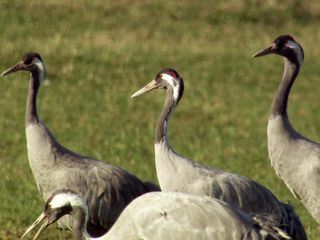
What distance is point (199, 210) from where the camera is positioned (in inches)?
272

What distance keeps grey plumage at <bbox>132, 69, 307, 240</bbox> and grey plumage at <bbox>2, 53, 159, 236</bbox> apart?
1.93ft

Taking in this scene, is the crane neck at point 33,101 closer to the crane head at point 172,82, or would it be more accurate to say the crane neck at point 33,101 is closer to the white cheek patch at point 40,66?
the white cheek patch at point 40,66

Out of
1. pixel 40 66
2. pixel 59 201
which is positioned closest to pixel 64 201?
pixel 59 201

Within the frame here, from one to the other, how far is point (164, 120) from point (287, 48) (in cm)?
132

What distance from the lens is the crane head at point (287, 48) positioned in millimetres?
8914

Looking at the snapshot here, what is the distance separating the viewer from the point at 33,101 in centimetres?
907

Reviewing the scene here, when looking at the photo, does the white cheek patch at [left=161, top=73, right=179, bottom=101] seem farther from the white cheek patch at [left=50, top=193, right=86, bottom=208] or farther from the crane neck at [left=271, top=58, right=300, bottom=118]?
the white cheek patch at [left=50, top=193, right=86, bottom=208]

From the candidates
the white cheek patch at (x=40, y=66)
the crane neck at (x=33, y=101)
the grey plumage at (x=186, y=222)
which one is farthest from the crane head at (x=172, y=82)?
the grey plumage at (x=186, y=222)

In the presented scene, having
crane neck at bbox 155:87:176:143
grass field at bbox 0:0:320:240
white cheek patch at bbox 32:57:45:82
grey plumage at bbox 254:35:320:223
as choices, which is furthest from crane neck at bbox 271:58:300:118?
white cheek patch at bbox 32:57:45:82

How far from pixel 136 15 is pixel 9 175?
9909 mm

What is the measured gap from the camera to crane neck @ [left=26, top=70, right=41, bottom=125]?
8.87 m

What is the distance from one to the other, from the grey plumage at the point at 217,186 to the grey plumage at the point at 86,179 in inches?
23.2

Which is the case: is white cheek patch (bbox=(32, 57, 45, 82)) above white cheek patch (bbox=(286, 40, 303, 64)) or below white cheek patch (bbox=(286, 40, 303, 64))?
below

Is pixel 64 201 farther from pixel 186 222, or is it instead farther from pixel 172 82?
pixel 172 82
